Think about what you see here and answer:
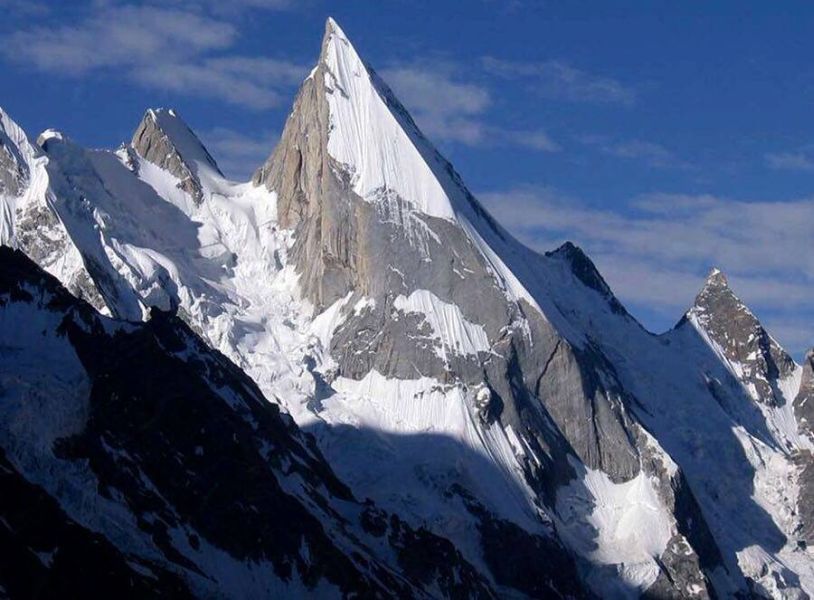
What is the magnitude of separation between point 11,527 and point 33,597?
35.1 ft

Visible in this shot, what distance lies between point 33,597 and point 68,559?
9.34m

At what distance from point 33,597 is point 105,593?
915 centimetres

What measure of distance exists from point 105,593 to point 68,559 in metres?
4.26

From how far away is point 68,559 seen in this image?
654ft

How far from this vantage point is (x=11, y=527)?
199500 mm

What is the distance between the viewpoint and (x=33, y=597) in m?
190

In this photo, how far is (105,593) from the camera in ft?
650

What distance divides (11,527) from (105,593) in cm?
948
